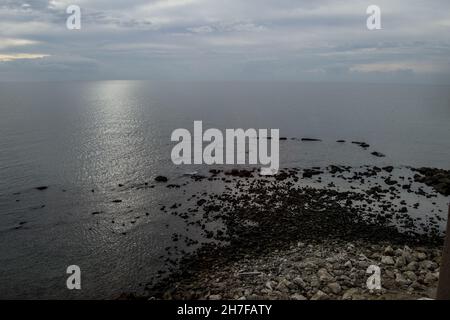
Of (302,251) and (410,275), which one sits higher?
(410,275)

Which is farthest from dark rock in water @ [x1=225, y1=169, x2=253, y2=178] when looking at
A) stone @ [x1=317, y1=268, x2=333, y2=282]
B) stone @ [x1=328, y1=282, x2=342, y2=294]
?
stone @ [x1=328, y1=282, x2=342, y2=294]

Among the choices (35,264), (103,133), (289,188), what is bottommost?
(35,264)

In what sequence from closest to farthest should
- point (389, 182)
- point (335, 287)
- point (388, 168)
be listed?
point (335, 287) < point (389, 182) < point (388, 168)

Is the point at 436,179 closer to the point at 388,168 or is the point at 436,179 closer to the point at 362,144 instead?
the point at 388,168

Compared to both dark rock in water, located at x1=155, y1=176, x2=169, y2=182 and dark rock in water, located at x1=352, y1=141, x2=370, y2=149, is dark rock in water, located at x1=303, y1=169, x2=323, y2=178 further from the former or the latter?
dark rock in water, located at x1=352, y1=141, x2=370, y2=149

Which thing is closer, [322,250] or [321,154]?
[322,250]

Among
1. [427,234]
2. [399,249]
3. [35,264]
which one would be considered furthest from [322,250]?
[35,264]

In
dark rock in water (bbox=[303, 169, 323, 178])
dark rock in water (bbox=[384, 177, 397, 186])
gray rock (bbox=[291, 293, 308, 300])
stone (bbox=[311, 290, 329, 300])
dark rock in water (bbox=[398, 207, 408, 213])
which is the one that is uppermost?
dark rock in water (bbox=[303, 169, 323, 178])

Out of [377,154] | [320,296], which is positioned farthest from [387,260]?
[377,154]

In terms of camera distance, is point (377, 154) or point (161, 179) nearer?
point (161, 179)
